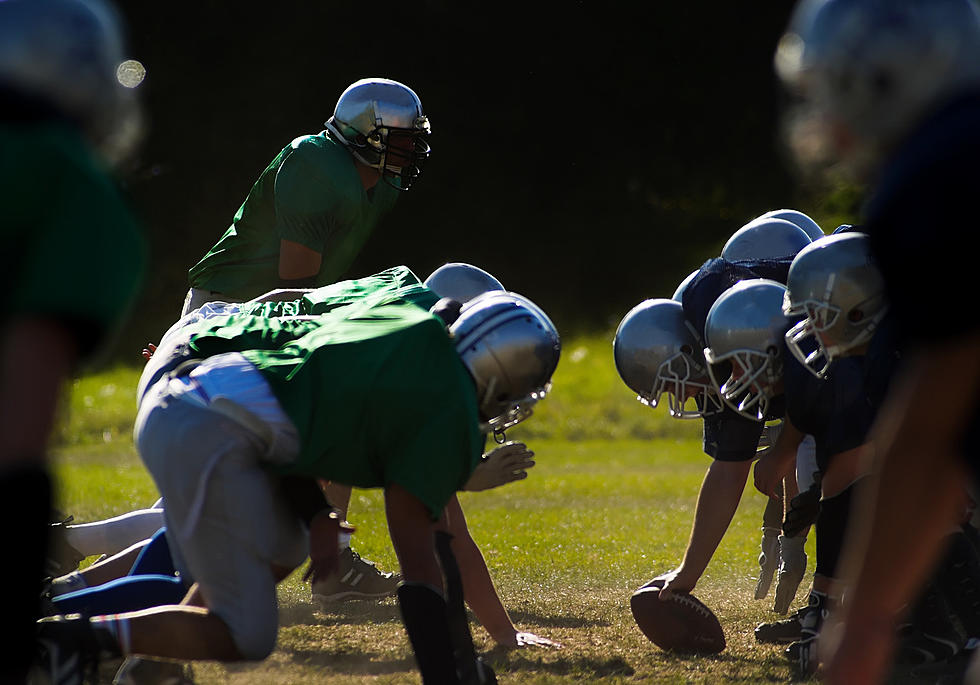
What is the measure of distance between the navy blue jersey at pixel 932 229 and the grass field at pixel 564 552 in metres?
2.06

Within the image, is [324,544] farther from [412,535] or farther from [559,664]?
[559,664]

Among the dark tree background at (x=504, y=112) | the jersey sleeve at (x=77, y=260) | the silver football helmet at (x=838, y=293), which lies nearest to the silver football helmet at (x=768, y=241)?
the silver football helmet at (x=838, y=293)

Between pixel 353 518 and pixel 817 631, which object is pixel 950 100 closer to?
pixel 817 631

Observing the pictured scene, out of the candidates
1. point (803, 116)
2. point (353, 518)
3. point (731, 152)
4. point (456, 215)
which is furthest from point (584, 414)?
point (803, 116)

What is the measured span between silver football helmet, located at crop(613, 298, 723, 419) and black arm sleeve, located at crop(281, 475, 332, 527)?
1634mm

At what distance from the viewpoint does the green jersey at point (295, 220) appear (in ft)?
16.3

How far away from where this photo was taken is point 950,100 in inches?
68.5

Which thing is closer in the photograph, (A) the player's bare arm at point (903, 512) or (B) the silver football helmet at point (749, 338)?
(A) the player's bare arm at point (903, 512)

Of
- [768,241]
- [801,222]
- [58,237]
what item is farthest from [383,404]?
[801,222]

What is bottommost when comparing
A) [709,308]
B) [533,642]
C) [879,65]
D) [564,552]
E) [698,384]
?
[564,552]

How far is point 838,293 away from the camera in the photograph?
3.49 m

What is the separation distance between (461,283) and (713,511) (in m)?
1.26

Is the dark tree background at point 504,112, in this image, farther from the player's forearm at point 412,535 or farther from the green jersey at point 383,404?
the player's forearm at point 412,535

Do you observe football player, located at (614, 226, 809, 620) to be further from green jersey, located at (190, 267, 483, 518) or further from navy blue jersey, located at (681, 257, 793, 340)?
green jersey, located at (190, 267, 483, 518)
